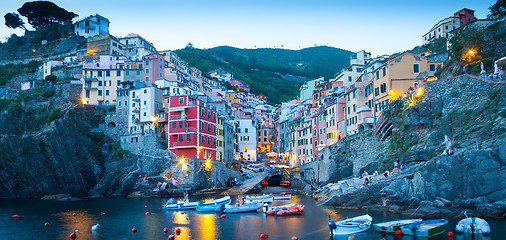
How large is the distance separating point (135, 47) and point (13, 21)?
46.8 meters

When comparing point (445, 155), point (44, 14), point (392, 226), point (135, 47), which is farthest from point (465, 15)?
point (44, 14)

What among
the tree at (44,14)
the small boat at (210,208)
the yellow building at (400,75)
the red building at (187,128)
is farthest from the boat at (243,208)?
the tree at (44,14)

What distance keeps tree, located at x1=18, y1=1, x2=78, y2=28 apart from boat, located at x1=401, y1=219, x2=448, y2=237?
121769 millimetres

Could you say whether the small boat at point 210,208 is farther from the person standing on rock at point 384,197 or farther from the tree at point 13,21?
the tree at point 13,21

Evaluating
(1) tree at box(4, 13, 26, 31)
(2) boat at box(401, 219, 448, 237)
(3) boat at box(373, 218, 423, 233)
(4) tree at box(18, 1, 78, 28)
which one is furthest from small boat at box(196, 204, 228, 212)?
(1) tree at box(4, 13, 26, 31)

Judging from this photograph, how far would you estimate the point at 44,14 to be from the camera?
4791 inches

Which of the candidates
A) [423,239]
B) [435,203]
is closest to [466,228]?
[423,239]

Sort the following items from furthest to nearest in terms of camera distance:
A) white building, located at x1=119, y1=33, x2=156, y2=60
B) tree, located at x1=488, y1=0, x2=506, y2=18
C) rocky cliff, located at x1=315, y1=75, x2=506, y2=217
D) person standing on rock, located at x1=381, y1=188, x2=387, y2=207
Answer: white building, located at x1=119, y1=33, x2=156, y2=60 → tree, located at x1=488, y1=0, x2=506, y2=18 → person standing on rock, located at x1=381, y1=188, x2=387, y2=207 → rocky cliff, located at x1=315, y1=75, x2=506, y2=217

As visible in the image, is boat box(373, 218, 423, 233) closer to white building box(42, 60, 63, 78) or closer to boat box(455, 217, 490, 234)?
boat box(455, 217, 490, 234)

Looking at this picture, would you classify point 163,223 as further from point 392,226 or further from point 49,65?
point 49,65

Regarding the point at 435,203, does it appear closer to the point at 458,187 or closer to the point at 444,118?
the point at 458,187

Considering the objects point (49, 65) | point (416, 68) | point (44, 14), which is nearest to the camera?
point (416, 68)

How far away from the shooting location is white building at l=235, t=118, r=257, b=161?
325ft

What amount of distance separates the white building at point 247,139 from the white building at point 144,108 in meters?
26.5
